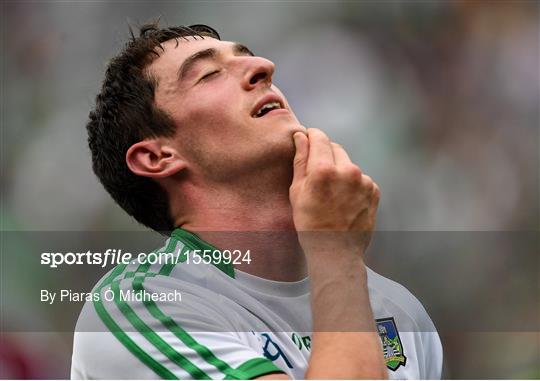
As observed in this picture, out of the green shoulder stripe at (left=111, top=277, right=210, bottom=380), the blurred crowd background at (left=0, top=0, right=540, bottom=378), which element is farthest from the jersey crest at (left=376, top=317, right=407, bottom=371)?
the blurred crowd background at (left=0, top=0, right=540, bottom=378)

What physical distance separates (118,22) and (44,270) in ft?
5.29

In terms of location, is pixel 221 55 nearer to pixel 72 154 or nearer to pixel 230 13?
pixel 72 154

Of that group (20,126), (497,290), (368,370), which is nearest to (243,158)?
(368,370)

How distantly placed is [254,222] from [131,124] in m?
0.45

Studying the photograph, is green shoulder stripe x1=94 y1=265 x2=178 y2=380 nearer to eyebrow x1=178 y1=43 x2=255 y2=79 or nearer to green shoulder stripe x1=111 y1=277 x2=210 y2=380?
green shoulder stripe x1=111 y1=277 x2=210 y2=380

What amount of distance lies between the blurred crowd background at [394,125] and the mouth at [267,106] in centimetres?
202

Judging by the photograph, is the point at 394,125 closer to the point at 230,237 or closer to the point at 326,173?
the point at 230,237

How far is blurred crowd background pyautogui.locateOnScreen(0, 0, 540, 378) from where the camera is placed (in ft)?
12.9

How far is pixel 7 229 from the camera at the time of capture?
3746 millimetres

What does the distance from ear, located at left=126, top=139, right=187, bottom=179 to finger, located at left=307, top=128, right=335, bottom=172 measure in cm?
35

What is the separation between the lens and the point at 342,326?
4.47 ft

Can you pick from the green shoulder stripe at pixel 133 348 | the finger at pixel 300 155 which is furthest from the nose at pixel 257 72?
the green shoulder stripe at pixel 133 348

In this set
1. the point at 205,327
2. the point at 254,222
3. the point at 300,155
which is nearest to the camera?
the point at 205,327

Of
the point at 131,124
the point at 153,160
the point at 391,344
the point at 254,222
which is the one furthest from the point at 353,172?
the point at 131,124
